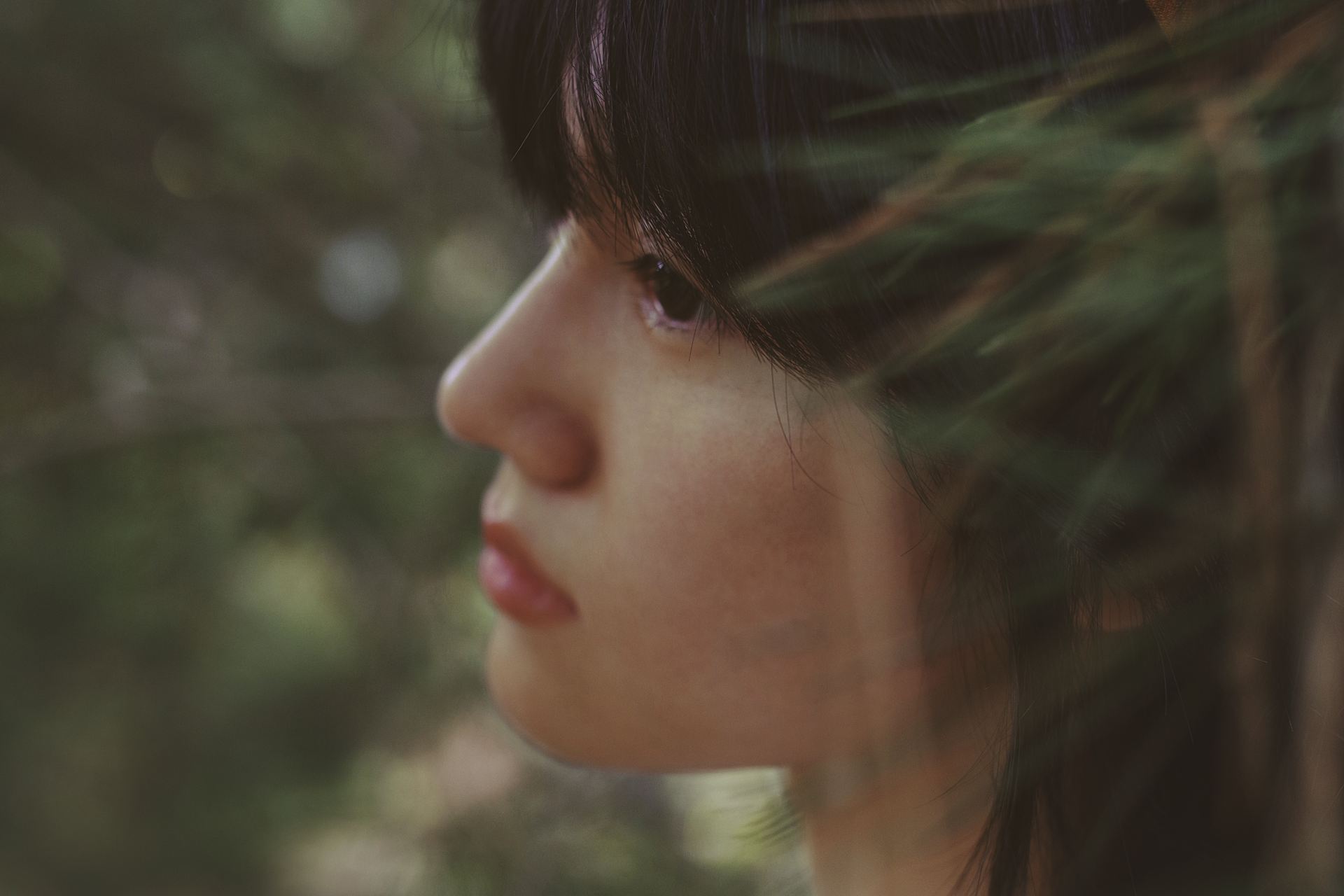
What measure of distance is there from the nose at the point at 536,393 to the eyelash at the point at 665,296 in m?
0.03

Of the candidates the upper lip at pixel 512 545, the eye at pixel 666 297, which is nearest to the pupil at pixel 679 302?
the eye at pixel 666 297

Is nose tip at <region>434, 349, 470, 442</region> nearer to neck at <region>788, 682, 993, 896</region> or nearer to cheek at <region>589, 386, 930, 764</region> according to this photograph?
cheek at <region>589, 386, 930, 764</region>

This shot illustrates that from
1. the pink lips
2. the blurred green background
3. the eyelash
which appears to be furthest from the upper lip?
the blurred green background

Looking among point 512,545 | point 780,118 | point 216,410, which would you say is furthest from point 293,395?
point 780,118

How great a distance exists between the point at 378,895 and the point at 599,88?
1.07 metres

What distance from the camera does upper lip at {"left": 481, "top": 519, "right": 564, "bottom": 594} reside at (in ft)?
1.47

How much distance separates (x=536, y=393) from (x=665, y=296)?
0.21ft

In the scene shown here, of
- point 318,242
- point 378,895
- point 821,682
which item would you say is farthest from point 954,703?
point 318,242

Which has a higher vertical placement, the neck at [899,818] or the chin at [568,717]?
the chin at [568,717]

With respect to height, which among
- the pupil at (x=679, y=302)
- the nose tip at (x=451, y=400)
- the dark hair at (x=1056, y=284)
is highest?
the nose tip at (x=451, y=400)

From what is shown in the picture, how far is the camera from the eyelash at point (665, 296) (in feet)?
1.26

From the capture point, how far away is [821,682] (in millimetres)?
400

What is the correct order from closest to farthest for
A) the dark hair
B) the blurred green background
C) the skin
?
the dark hair, the skin, the blurred green background

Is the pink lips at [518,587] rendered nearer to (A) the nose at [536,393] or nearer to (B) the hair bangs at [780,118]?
(A) the nose at [536,393]
